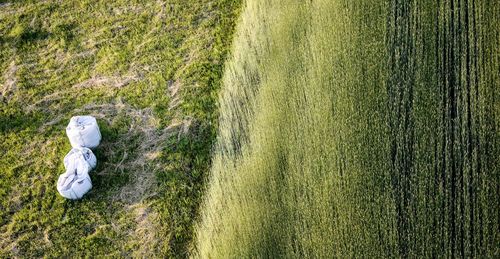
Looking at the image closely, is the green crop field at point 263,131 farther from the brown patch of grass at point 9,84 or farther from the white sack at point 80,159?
the white sack at point 80,159

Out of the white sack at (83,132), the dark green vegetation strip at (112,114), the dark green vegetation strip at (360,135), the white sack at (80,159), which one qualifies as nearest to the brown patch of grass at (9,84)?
the dark green vegetation strip at (112,114)

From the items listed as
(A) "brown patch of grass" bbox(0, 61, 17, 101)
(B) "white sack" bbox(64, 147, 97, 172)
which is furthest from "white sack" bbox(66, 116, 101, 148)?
(A) "brown patch of grass" bbox(0, 61, 17, 101)

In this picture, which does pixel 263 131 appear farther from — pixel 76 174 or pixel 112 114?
pixel 76 174

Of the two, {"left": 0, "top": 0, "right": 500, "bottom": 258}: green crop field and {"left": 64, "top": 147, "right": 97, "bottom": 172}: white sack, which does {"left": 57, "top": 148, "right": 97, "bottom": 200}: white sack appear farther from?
{"left": 0, "top": 0, "right": 500, "bottom": 258}: green crop field

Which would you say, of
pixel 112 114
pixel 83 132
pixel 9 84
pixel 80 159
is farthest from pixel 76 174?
→ pixel 9 84

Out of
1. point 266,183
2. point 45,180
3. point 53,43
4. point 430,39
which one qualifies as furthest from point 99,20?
point 430,39

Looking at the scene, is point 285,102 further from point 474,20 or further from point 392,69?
point 474,20
